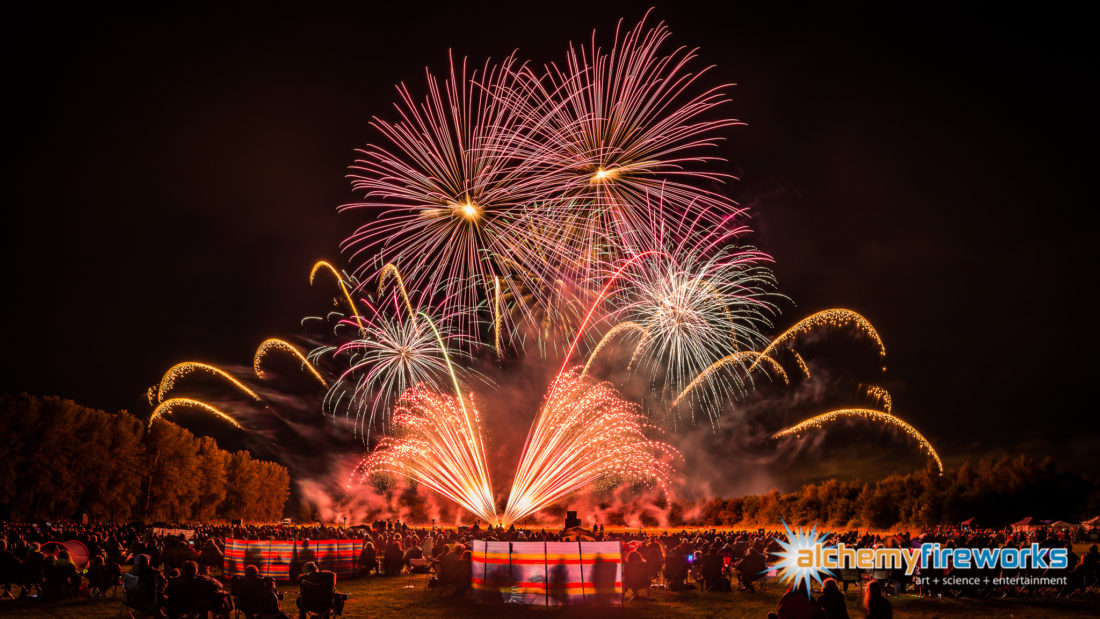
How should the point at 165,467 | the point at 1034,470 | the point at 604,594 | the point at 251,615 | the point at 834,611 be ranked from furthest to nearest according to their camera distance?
the point at 1034,470
the point at 165,467
the point at 604,594
the point at 251,615
the point at 834,611

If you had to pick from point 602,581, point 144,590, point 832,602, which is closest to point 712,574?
point 602,581

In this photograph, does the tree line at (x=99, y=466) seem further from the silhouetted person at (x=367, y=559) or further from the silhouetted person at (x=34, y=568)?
the silhouetted person at (x=34, y=568)

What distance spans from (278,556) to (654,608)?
12.4 m

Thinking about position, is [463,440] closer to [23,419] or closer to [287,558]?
[287,558]

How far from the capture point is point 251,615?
1462 centimetres

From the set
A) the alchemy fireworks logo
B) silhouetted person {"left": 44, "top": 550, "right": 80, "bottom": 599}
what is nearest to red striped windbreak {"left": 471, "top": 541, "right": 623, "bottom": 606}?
the alchemy fireworks logo

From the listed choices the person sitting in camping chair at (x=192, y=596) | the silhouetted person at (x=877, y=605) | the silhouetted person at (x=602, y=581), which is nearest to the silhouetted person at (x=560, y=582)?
the silhouetted person at (x=602, y=581)

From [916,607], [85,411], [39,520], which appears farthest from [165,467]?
[916,607]

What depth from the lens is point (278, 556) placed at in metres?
24.8

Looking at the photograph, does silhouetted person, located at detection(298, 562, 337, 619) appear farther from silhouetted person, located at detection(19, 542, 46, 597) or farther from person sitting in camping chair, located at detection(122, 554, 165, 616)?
silhouetted person, located at detection(19, 542, 46, 597)

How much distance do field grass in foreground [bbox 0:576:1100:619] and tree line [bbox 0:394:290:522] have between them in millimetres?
50778

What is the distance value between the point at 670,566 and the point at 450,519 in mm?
97718

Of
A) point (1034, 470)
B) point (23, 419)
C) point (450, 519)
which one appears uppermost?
point (23, 419)

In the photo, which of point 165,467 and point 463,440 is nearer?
point 463,440
